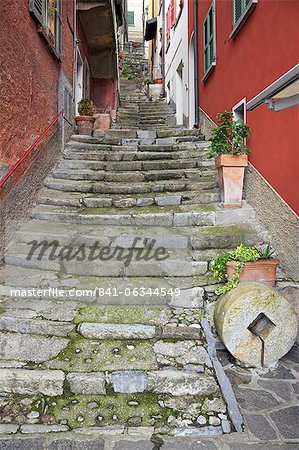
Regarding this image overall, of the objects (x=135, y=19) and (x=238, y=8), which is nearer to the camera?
(x=238, y=8)

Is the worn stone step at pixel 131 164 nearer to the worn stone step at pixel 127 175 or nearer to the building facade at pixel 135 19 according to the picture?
the worn stone step at pixel 127 175

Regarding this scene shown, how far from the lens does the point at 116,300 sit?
3307mm

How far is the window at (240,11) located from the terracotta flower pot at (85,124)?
3.79 metres

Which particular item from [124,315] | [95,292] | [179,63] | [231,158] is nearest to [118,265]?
[95,292]

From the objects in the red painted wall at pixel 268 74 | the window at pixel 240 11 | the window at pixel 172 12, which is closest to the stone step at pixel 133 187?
the red painted wall at pixel 268 74

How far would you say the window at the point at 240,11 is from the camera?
4.41 m

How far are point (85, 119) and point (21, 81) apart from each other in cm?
354

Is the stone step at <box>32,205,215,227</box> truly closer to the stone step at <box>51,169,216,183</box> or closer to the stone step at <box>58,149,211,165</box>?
the stone step at <box>51,169,216,183</box>

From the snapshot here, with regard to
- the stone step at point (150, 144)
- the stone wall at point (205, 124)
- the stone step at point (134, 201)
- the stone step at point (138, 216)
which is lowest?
the stone step at point (138, 216)

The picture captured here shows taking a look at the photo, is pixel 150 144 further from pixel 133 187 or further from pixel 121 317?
pixel 121 317

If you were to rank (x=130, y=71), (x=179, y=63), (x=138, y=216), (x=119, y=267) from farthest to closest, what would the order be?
(x=130, y=71), (x=179, y=63), (x=138, y=216), (x=119, y=267)

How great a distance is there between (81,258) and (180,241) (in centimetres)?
119

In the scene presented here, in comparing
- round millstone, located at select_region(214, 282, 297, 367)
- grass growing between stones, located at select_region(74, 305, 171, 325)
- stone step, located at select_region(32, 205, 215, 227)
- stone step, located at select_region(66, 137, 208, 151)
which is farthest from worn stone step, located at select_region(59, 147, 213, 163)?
round millstone, located at select_region(214, 282, 297, 367)

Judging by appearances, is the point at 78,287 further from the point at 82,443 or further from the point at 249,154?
the point at 249,154
